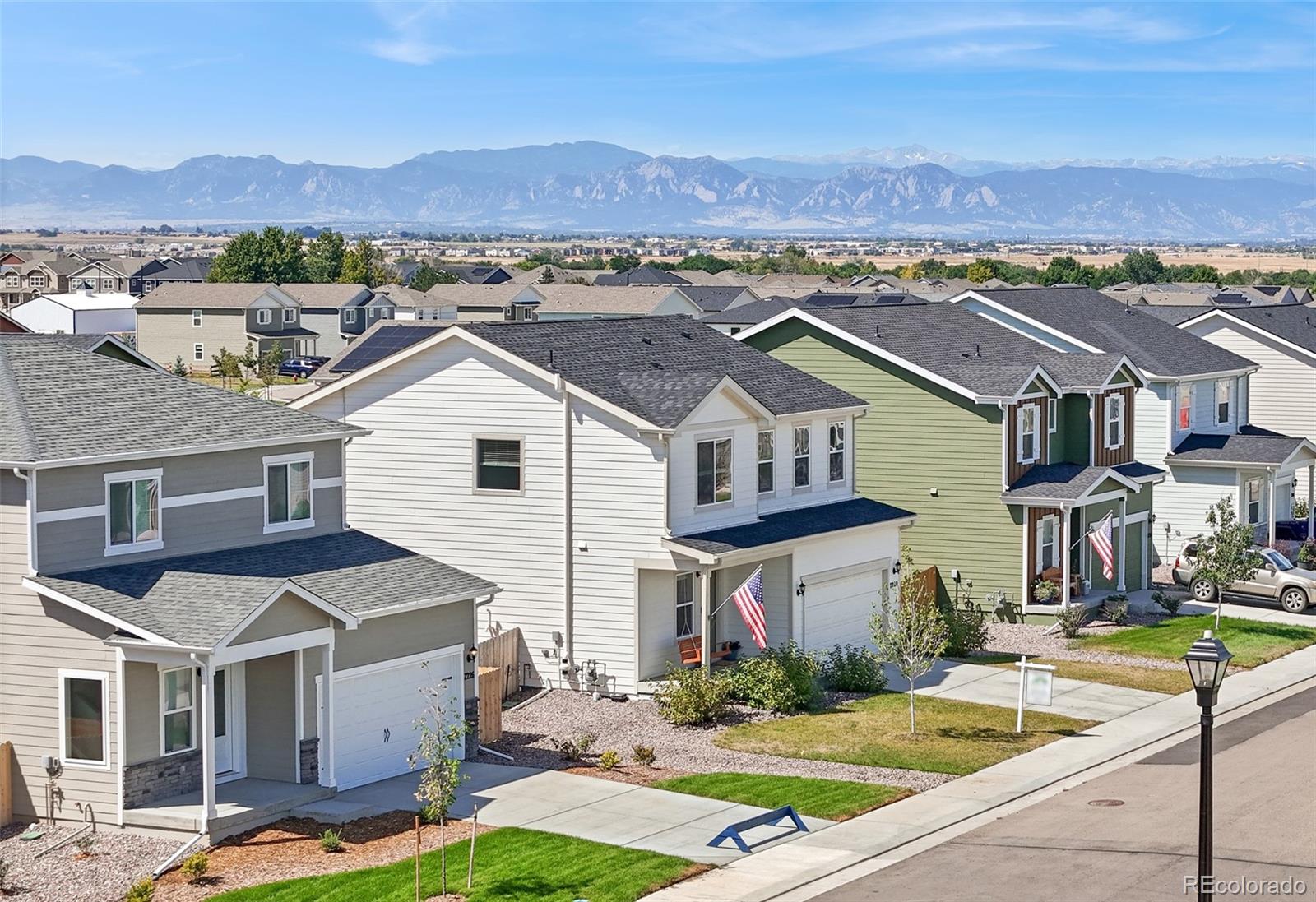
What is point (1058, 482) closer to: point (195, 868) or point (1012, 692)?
point (1012, 692)

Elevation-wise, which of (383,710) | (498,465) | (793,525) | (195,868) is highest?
(498,465)

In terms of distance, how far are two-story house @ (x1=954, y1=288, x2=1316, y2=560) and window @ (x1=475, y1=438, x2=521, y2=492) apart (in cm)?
2227

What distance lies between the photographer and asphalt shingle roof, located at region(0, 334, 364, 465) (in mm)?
25391

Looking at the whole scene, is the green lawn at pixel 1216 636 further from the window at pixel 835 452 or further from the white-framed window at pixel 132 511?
the white-framed window at pixel 132 511

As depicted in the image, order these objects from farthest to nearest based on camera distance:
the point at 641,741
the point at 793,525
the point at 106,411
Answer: the point at 793,525
the point at 641,741
the point at 106,411

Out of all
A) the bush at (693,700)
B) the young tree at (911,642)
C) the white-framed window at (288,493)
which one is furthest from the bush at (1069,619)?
the white-framed window at (288,493)

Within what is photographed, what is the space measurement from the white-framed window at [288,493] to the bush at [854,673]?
11463mm

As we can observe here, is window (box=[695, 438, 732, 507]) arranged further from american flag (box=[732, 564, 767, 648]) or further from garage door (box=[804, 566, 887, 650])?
garage door (box=[804, 566, 887, 650])

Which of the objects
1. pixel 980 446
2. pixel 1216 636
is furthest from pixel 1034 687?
pixel 980 446

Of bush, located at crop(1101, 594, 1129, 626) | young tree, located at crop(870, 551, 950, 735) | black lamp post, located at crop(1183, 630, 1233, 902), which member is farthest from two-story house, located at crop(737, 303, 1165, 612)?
black lamp post, located at crop(1183, 630, 1233, 902)

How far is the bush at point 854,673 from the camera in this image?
3472 cm

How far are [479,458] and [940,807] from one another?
13.0 m

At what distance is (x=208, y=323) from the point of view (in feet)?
379

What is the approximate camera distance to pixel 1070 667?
1473 inches
